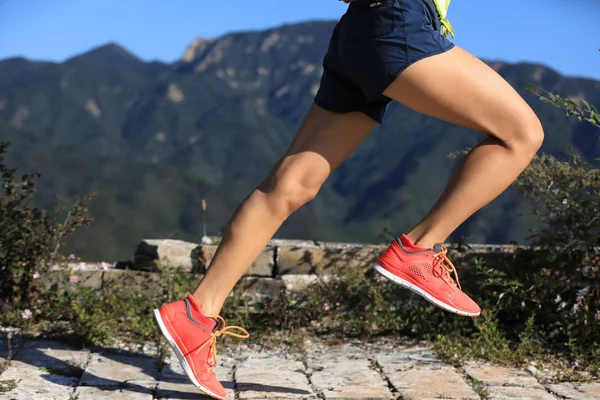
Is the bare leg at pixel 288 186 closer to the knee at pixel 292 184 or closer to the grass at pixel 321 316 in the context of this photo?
the knee at pixel 292 184

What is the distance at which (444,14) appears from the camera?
2.34 m

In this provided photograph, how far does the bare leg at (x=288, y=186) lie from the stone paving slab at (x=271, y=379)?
1.54 ft

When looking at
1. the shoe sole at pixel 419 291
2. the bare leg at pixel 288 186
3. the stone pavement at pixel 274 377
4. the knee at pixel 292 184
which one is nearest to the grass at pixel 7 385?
the stone pavement at pixel 274 377

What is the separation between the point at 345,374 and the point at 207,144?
13525 centimetres

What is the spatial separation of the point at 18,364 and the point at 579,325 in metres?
2.25

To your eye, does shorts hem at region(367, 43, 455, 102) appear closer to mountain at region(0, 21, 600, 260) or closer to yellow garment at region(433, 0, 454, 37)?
yellow garment at region(433, 0, 454, 37)

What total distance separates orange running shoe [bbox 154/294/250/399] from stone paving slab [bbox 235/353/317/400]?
0.21 metres

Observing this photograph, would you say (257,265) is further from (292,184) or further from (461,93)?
(461,93)

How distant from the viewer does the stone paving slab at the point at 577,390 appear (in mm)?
2672

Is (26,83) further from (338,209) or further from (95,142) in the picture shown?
(338,209)

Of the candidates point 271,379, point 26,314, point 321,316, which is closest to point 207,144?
point 321,316

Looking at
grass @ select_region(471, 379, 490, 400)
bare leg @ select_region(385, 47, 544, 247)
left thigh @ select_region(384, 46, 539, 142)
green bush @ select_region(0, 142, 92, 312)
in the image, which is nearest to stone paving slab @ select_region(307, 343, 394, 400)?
grass @ select_region(471, 379, 490, 400)

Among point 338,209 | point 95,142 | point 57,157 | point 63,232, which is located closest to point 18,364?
point 63,232

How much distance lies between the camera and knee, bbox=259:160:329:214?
2391mm
